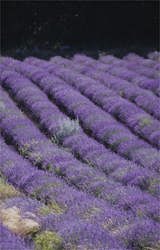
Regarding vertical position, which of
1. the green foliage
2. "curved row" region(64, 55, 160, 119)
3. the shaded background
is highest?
the green foliage

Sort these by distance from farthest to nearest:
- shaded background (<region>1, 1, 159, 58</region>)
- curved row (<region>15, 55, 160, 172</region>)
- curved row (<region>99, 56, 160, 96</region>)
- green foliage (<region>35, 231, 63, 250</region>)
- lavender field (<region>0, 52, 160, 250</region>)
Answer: shaded background (<region>1, 1, 159, 58</region>) → curved row (<region>99, 56, 160, 96</region>) → curved row (<region>15, 55, 160, 172</region>) → lavender field (<region>0, 52, 160, 250</region>) → green foliage (<region>35, 231, 63, 250</region>)

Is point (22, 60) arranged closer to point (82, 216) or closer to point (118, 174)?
point (118, 174)

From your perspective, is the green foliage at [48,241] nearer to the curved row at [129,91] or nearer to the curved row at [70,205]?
the curved row at [70,205]

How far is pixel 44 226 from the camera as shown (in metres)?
8.17

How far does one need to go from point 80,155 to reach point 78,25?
52.5 ft

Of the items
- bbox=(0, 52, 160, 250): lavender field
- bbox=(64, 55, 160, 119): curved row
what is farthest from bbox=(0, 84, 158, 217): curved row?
bbox=(64, 55, 160, 119): curved row

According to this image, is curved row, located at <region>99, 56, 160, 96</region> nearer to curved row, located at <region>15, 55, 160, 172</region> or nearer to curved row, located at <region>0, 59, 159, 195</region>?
curved row, located at <region>15, 55, 160, 172</region>

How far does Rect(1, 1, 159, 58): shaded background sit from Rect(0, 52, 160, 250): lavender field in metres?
4.85

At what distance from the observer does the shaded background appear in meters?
26.8

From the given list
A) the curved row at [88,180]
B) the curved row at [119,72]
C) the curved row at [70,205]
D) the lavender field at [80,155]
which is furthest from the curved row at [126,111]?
the curved row at [70,205]

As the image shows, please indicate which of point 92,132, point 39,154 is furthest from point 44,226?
point 92,132

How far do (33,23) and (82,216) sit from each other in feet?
64.5

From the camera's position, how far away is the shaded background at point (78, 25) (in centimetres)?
2681

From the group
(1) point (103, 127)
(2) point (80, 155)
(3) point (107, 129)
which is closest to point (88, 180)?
(2) point (80, 155)
